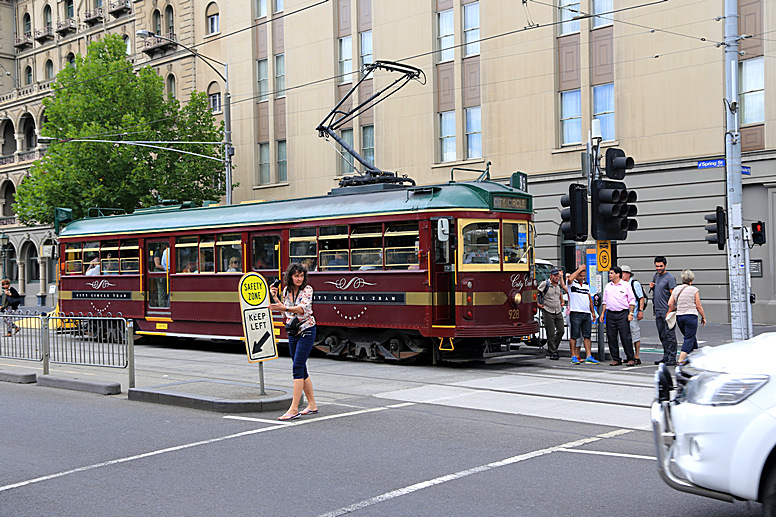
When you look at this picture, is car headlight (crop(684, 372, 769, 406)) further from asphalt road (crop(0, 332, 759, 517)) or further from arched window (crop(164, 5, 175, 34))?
arched window (crop(164, 5, 175, 34))

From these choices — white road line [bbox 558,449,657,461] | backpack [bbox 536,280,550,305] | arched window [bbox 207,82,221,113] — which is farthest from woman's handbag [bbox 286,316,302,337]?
arched window [bbox 207,82,221,113]

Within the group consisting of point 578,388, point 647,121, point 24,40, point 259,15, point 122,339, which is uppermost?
point 24,40

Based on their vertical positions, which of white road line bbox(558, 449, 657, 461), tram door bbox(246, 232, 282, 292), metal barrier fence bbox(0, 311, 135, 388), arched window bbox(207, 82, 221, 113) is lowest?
white road line bbox(558, 449, 657, 461)

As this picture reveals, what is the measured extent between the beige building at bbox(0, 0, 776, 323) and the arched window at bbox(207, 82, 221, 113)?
0.06 m

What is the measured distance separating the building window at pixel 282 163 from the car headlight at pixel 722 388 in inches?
1228

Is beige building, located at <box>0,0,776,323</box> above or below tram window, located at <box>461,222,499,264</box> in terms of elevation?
above

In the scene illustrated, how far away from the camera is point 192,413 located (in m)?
10.4

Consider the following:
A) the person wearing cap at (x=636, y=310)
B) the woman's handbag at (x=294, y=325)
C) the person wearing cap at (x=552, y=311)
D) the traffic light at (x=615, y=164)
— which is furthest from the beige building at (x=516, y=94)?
the woman's handbag at (x=294, y=325)

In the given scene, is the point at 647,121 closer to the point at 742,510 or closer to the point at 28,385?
the point at 28,385

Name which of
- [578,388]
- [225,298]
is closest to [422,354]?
[578,388]

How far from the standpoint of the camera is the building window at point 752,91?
75.4 feet

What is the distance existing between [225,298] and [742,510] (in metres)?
14.1

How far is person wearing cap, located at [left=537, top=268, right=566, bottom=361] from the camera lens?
16.5 metres

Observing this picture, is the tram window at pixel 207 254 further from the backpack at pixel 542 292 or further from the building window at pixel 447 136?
the building window at pixel 447 136
